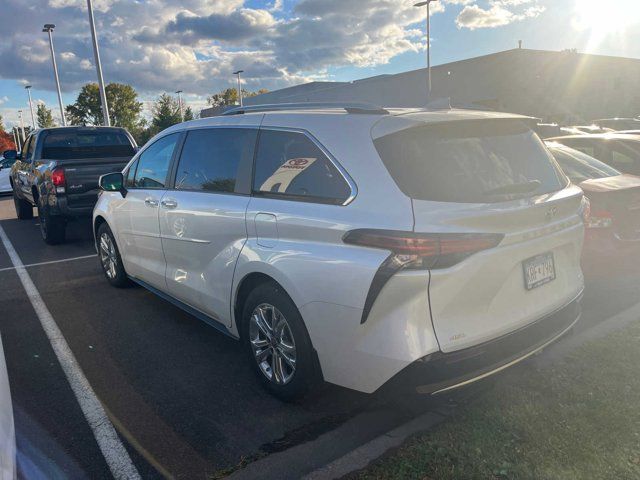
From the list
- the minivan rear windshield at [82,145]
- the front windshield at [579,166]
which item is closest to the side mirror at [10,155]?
the minivan rear windshield at [82,145]

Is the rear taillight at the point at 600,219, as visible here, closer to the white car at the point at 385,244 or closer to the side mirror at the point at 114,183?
the white car at the point at 385,244

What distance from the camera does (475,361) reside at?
2695 mm

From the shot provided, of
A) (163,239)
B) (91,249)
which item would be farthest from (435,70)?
(163,239)

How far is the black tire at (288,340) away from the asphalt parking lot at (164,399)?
0.44 feet

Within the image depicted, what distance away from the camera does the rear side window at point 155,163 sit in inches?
186

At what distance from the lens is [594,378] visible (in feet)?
11.4

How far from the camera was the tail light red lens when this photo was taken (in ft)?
26.7

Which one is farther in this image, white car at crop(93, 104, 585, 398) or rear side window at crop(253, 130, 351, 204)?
rear side window at crop(253, 130, 351, 204)

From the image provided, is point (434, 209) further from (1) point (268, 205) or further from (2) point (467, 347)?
(1) point (268, 205)

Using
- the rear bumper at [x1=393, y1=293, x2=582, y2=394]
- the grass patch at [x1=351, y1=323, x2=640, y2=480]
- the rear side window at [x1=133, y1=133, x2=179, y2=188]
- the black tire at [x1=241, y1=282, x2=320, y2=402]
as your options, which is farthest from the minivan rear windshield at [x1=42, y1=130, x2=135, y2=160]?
the rear bumper at [x1=393, y1=293, x2=582, y2=394]

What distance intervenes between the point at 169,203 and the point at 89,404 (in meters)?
1.67

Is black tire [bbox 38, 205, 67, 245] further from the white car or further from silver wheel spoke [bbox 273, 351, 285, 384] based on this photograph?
silver wheel spoke [bbox 273, 351, 285, 384]

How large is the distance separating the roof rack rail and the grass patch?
185 cm

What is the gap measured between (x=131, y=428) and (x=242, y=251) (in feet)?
4.11
